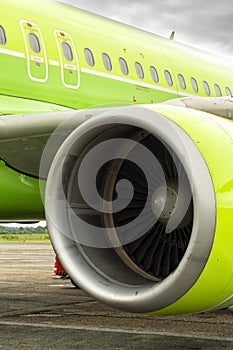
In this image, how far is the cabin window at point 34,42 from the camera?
6.80 meters

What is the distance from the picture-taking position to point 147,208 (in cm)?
463

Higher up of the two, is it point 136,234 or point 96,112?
point 96,112

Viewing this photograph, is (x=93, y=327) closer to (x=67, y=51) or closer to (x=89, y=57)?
(x=67, y=51)

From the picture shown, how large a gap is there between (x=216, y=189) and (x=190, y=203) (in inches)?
20.8

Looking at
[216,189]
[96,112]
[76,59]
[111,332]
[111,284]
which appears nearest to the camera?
[216,189]

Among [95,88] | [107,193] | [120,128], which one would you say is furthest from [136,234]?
[95,88]

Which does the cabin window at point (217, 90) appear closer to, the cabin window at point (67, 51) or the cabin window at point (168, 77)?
the cabin window at point (168, 77)

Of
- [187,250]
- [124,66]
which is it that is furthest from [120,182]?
[124,66]

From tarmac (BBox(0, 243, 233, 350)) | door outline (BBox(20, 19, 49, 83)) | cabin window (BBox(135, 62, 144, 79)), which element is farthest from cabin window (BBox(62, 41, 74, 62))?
tarmac (BBox(0, 243, 233, 350))

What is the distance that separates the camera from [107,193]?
4.66 metres

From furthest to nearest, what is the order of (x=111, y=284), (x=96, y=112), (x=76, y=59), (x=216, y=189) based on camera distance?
(x=76, y=59) → (x=96, y=112) → (x=111, y=284) → (x=216, y=189)

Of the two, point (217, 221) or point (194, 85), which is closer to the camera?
point (217, 221)

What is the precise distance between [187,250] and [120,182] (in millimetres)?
1155

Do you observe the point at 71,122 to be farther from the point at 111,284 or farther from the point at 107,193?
the point at 111,284
